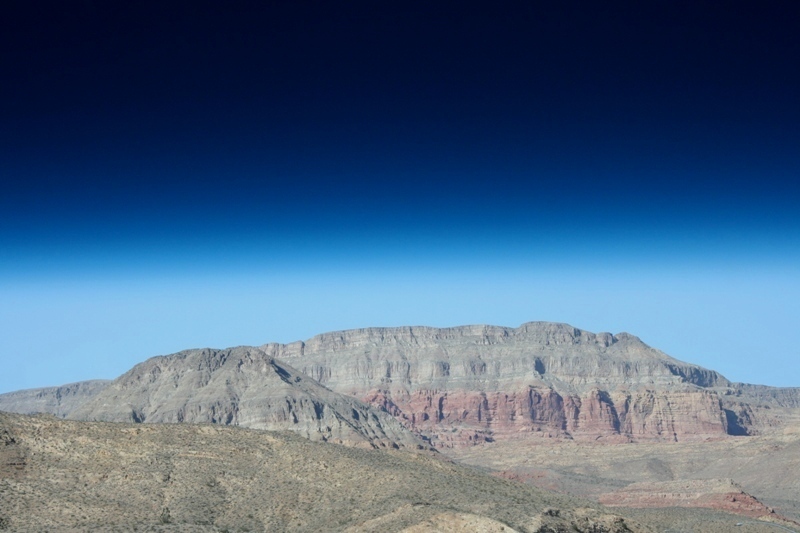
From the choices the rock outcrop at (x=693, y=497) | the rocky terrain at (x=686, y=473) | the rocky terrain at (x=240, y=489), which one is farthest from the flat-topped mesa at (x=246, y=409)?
the rocky terrain at (x=240, y=489)

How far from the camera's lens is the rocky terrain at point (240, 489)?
57.6 metres

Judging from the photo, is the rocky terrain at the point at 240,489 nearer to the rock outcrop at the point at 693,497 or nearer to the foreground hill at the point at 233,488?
the foreground hill at the point at 233,488

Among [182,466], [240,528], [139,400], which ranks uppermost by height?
[139,400]

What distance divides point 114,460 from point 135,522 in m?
12.2

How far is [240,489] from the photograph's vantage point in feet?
222

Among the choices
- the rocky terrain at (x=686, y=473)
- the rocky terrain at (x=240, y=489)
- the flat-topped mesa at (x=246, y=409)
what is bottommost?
the rocky terrain at (x=240, y=489)

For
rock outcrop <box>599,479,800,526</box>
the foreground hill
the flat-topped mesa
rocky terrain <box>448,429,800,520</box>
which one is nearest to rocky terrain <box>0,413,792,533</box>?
the foreground hill

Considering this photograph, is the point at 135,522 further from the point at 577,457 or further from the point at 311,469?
the point at 577,457

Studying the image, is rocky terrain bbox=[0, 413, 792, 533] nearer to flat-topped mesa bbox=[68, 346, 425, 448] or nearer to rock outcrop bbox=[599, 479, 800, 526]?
rock outcrop bbox=[599, 479, 800, 526]

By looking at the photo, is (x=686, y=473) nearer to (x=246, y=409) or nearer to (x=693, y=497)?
(x=693, y=497)

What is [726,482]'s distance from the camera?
120000 millimetres

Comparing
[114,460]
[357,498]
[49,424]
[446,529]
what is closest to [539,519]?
[446,529]

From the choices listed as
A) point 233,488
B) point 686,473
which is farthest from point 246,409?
point 233,488

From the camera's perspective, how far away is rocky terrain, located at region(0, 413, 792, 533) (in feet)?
189
